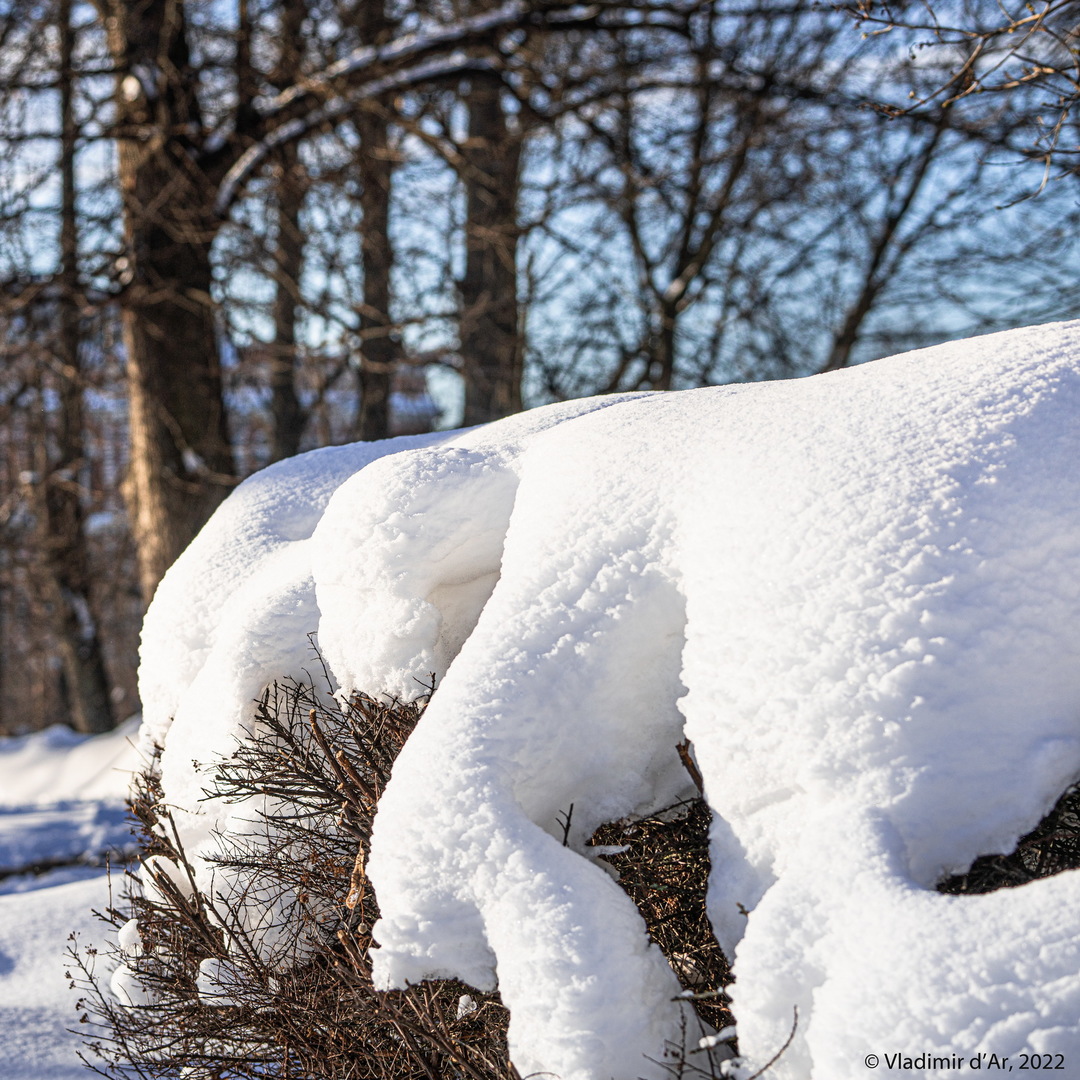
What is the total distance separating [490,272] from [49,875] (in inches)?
245

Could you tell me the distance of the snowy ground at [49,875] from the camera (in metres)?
3.47

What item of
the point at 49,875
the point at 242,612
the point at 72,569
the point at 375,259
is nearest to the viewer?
the point at 242,612

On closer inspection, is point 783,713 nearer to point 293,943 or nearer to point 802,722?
point 802,722

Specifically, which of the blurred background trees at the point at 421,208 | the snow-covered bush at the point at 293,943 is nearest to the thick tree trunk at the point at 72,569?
the blurred background trees at the point at 421,208

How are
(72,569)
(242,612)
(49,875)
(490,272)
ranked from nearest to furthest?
(242,612)
(49,875)
(490,272)
(72,569)

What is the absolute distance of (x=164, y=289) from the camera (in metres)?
7.72

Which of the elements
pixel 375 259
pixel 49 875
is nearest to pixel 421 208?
pixel 375 259

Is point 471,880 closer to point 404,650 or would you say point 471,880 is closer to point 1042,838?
point 404,650

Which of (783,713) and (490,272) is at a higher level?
(490,272)

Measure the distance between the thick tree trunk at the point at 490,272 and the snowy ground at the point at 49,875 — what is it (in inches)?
167

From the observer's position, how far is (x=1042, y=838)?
1.76 meters

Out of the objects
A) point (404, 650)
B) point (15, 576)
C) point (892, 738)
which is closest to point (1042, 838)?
point (892, 738)

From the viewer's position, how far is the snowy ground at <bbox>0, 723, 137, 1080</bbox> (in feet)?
11.4

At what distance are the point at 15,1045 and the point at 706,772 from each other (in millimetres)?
2946
